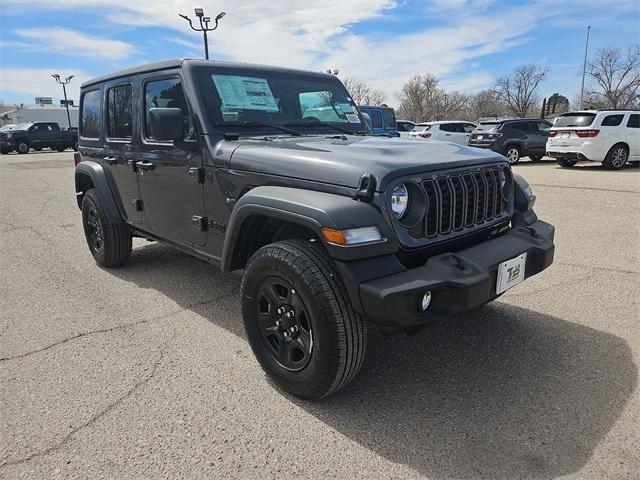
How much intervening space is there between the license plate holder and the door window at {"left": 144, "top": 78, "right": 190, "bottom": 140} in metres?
2.29

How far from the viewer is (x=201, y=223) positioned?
3475 mm

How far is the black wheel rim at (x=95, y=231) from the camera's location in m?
4.98

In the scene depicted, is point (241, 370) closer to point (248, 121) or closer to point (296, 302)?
point (296, 302)

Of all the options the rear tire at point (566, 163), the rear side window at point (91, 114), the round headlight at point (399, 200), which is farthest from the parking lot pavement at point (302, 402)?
the rear tire at point (566, 163)

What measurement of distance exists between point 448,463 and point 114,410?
177cm

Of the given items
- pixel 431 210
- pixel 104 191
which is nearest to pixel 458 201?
pixel 431 210

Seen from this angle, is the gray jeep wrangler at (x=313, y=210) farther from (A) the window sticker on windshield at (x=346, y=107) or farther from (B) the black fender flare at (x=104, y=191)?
(B) the black fender flare at (x=104, y=191)

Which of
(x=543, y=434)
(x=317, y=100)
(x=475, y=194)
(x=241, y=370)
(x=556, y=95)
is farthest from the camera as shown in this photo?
(x=556, y=95)

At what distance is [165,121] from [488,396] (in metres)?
2.57

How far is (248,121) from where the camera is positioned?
346cm

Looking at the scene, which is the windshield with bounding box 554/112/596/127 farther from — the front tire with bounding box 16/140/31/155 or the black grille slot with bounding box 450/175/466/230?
the front tire with bounding box 16/140/31/155

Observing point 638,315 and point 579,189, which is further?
point 579,189

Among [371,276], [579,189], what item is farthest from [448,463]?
[579,189]

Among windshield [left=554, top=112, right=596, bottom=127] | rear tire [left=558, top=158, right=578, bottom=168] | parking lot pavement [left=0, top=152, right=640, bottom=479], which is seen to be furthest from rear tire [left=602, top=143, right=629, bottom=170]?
parking lot pavement [left=0, top=152, right=640, bottom=479]
